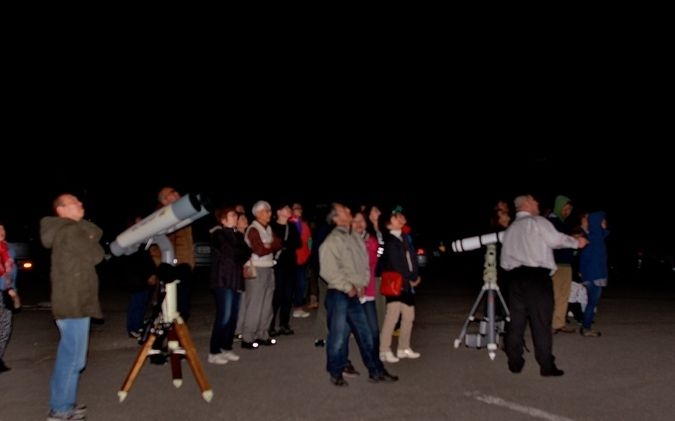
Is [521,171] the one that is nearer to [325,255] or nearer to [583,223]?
[583,223]

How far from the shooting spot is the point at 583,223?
10578 millimetres

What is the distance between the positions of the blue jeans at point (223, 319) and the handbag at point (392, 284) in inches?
65.5

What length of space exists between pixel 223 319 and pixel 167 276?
2.20 metres

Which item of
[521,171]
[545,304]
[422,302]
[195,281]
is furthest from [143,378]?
[521,171]

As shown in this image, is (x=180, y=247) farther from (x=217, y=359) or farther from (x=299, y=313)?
(x=299, y=313)

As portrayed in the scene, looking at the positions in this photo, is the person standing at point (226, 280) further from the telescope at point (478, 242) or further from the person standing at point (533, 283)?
the person standing at point (533, 283)

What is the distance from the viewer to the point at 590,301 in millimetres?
10461

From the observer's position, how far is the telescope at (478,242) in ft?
29.3

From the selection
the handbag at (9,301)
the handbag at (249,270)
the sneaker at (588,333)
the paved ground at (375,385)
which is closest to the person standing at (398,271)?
the paved ground at (375,385)

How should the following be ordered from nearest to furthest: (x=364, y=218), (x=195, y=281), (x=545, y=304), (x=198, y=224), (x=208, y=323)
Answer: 1. (x=545, y=304)
2. (x=364, y=218)
3. (x=208, y=323)
4. (x=195, y=281)
5. (x=198, y=224)

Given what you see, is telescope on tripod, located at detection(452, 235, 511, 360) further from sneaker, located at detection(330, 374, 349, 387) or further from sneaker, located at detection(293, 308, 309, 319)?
sneaker, located at detection(293, 308, 309, 319)

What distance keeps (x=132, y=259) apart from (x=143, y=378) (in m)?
1.71

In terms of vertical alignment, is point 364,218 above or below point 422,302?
above

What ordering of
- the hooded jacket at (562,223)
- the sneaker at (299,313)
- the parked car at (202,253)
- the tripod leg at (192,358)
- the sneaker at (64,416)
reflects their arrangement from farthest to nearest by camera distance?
the parked car at (202,253) → the sneaker at (299,313) → the hooded jacket at (562,223) → the tripod leg at (192,358) → the sneaker at (64,416)
